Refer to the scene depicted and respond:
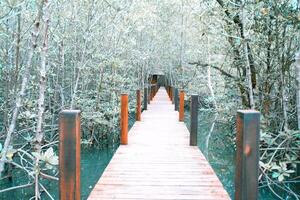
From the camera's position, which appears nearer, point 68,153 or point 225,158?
point 68,153

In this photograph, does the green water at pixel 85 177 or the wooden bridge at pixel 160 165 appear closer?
the wooden bridge at pixel 160 165

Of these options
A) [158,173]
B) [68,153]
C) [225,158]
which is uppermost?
[68,153]

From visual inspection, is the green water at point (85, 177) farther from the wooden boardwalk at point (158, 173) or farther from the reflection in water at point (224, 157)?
the reflection in water at point (224, 157)

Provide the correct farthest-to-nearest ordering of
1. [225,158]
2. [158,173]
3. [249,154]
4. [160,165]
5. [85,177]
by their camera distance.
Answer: [225,158] → [85,177] → [160,165] → [158,173] → [249,154]

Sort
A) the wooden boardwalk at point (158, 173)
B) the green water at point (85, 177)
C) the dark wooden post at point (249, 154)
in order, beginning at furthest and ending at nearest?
the green water at point (85, 177) < the wooden boardwalk at point (158, 173) < the dark wooden post at point (249, 154)

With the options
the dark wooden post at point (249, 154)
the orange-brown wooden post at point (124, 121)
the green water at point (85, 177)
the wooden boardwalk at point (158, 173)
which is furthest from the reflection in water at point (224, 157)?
the dark wooden post at point (249, 154)

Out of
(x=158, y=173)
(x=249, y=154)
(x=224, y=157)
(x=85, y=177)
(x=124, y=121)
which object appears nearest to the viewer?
(x=249, y=154)

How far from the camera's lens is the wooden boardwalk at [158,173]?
13.3 feet

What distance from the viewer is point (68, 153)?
2764 millimetres

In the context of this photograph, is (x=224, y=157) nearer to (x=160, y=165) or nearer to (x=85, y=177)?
(x=85, y=177)

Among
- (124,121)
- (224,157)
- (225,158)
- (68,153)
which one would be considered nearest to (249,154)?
(68,153)

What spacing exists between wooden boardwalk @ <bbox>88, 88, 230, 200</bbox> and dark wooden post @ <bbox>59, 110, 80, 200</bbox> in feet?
3.62

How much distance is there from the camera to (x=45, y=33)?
404cm

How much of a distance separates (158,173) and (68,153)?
2.36 m
